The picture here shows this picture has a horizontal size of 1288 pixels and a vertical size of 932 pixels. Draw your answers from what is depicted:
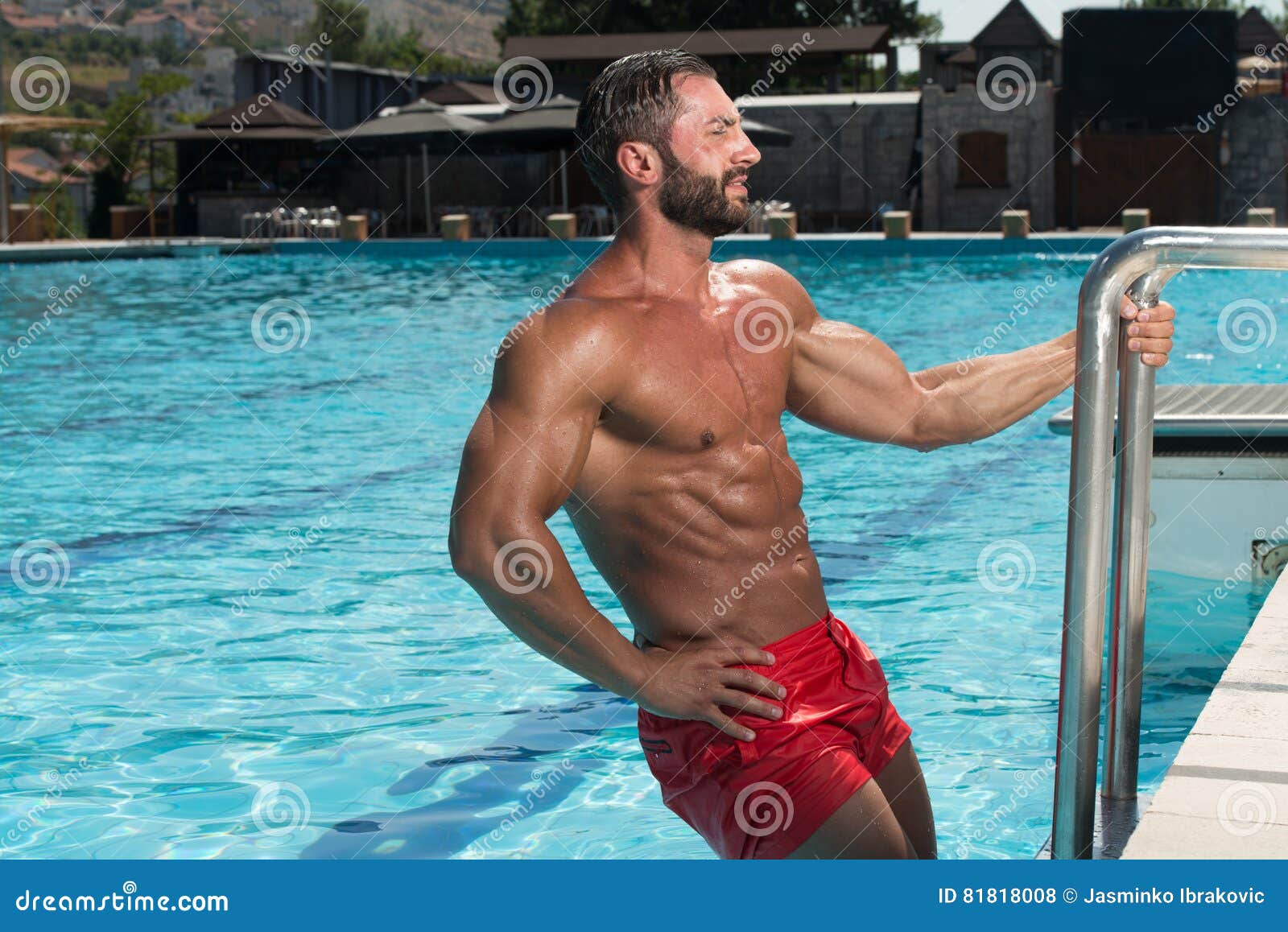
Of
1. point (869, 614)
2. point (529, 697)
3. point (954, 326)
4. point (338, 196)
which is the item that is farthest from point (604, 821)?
point (338, 196)

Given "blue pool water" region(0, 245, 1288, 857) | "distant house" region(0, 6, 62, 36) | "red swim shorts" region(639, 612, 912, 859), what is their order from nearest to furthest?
1. "red swim shorts" region(639, 612, 912, 859)
2. "blue pool water" region(0, 245, 1288, 857)
3. "distant house" region(0, 6, 62, 36)

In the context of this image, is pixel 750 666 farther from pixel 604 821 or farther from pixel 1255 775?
pixel 604 821

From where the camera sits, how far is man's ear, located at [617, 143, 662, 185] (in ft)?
6.75

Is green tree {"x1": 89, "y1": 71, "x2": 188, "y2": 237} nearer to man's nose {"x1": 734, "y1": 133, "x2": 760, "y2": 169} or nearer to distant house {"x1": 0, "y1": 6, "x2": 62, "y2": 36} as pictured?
man's nose {"x1": 734, "y1": 133, "x2": 760, "y2": 169}

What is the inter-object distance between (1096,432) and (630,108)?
81 centimetres

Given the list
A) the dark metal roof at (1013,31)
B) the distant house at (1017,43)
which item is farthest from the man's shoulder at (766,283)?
the dark metal roof at (1013,31)

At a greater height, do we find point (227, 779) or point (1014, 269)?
point (1014, 269)

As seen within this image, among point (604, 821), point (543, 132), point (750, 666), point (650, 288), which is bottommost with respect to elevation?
point (604, 821)

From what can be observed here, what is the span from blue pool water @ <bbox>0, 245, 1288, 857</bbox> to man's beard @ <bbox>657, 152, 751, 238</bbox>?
2.03 metres

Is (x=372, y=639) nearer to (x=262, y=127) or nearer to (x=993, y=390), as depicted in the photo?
(x=993, y=390)

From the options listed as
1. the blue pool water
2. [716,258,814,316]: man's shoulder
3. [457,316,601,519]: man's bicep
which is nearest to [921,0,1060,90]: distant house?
the blue pool water

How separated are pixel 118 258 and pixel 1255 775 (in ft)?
74.0

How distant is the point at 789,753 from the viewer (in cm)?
203

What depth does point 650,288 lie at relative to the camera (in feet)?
7.02
